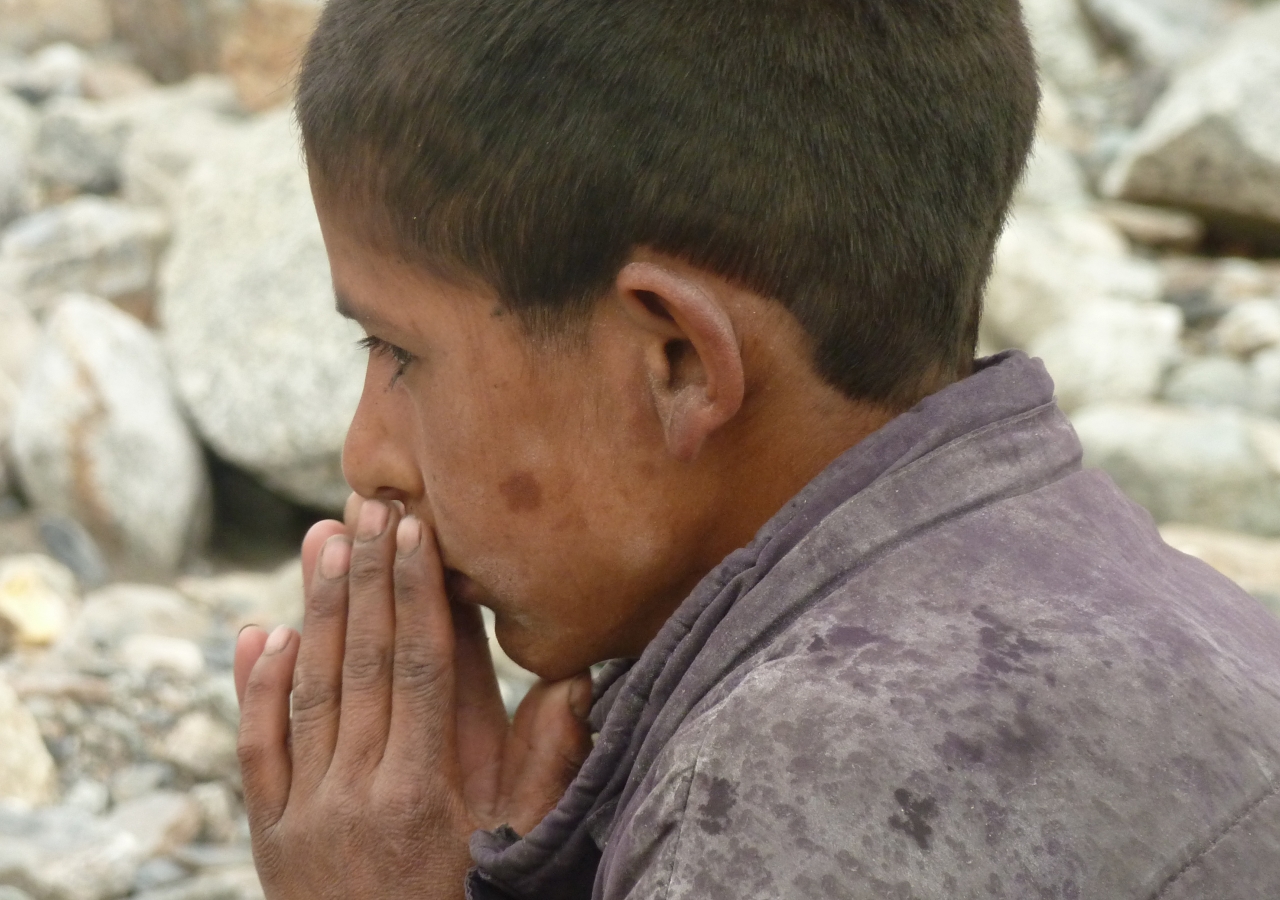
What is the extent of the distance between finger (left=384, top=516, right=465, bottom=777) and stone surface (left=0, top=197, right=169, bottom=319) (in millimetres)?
6467

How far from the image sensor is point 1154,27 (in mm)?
13875

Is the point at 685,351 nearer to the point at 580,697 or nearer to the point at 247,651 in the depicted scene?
the point at 580,697

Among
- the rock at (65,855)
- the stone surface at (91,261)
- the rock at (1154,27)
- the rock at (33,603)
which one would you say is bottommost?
the rock at (33,603)

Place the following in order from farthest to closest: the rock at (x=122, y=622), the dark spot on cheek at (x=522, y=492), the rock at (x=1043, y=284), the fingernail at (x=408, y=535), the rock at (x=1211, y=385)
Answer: the rock at (x=1043, y=284) → the rock at (x=1211, y=385) → the rock at (x=122, y=622) → the fingernail at (x=408, y=535) → the dark spot on cheek at (x=522, y=492)

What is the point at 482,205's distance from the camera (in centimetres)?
151

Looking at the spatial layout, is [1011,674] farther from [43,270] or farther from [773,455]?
[43,270]

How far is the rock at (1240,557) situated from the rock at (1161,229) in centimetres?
482

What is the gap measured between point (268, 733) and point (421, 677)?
0.91 feet

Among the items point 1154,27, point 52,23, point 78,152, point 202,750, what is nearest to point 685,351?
point 202,750

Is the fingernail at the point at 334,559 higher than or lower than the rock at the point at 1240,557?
lower

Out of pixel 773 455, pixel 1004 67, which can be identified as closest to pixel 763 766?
pixel 773 455

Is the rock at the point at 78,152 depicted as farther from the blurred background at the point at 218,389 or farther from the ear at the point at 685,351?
the ear at the point at 685,351

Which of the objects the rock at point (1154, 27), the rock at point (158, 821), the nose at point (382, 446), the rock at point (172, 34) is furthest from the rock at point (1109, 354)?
the rock at point (172, 34)

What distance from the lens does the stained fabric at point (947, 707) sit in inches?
45.1
